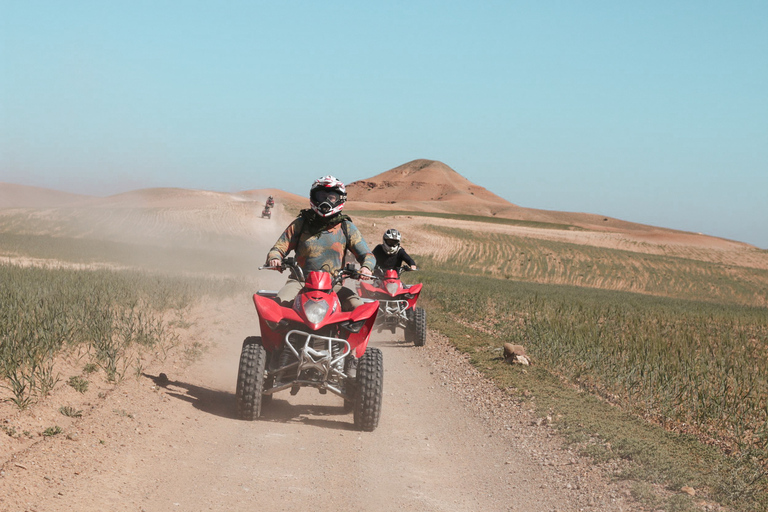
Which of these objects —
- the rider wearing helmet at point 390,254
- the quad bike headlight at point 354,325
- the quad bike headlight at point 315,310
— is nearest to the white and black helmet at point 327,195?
the quad bike headlight at point 315,310

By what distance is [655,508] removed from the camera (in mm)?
5590

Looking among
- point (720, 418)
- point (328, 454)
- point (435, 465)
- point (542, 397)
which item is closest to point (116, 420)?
point (328, 454)

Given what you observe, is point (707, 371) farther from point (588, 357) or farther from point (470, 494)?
point (470, 494)

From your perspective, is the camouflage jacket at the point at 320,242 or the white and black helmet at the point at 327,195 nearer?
the white and black helmet at the point at 327,195

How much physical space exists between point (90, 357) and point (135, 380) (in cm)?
78

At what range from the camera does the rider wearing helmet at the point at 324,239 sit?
774 cm

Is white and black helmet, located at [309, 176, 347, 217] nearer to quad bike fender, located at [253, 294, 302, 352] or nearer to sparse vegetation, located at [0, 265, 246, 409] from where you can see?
quad bike fender, located at [253, 294, 302, 352]

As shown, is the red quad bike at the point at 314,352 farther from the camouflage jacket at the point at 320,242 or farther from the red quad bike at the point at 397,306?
the red quad bike at the point at 397,306

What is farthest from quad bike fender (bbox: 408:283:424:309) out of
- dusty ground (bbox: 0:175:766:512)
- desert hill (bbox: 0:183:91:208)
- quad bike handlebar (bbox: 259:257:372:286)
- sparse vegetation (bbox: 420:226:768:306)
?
desert hill (bbox: 0:183:91:208)

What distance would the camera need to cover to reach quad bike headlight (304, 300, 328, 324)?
7.09 m

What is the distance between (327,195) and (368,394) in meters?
2.20

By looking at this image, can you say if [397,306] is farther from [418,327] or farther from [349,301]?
[349,301]

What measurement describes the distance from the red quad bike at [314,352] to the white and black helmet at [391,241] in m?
6.33

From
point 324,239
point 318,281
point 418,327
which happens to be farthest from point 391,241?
point 318,281
